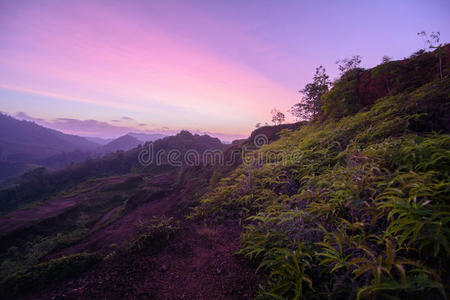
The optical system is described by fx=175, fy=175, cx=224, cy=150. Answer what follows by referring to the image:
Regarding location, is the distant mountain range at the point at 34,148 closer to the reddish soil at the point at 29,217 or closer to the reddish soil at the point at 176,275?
the reddish soil at the point at 29,217

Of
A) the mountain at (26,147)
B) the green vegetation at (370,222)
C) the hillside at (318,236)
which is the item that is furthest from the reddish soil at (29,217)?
the mountain at (26,147)

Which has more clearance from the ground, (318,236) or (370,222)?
(370,222)

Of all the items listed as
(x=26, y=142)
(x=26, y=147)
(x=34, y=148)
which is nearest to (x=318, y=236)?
(x=34, y=148)

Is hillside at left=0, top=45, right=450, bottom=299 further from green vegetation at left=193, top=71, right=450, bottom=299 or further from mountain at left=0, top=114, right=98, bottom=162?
mountain at left=0, top=114, right=98, bottom=162

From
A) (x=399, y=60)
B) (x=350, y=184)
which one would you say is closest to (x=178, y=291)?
(x=350, y=184)

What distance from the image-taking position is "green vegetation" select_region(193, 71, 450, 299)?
1682mm

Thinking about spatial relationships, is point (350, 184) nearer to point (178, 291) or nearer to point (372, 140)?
point (372, 140)

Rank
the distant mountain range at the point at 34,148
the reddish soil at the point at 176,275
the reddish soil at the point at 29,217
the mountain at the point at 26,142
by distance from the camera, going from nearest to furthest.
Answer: the reddish soil at the point at 176,275 → the reddish soil at the point at 29,217 → the distant mountain range at the point at 34,148 → the mountain at the point at 26,142

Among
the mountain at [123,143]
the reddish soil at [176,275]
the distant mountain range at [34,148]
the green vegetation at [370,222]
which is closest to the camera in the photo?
the green vegetation at [370,222]

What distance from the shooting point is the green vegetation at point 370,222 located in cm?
168

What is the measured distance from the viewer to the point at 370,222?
7.64 ft

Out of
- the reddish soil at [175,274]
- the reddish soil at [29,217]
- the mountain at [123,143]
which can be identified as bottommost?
the reddish soil at [29,217]

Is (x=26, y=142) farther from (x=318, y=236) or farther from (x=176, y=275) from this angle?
(x=318, y=236)

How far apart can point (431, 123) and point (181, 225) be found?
6.48 meters
